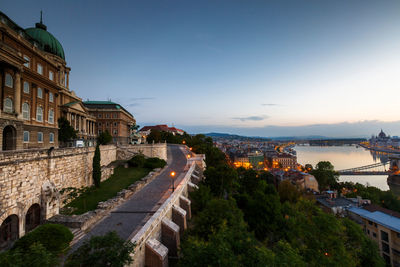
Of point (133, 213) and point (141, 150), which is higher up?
point (141, 150)

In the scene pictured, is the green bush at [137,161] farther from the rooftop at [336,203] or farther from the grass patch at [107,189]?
the rooftop at [336,203]

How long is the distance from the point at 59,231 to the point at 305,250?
19.7 meters

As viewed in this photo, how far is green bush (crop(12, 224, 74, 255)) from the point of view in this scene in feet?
30.1

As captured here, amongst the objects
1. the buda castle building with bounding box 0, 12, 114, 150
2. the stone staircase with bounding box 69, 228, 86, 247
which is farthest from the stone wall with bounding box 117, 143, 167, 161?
the stone staircase with bounding box 69, 228, 86, 247

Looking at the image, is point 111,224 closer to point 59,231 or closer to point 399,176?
point 59,231

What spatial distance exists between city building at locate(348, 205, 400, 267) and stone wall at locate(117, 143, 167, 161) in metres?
39.6

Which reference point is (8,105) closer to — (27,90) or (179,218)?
(27,90)

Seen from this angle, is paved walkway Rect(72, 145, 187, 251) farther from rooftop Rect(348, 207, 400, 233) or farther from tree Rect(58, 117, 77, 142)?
rooftop Rect(348, 207, 400, 233)

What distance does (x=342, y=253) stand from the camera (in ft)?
52.5

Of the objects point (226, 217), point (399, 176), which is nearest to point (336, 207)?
point (226, 217)

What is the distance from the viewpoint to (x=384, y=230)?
28.2 metres

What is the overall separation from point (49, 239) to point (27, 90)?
2471 centimetres

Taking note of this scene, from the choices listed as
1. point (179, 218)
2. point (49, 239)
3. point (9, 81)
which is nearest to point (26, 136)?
point (9, 81)

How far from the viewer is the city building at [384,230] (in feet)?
88.0
